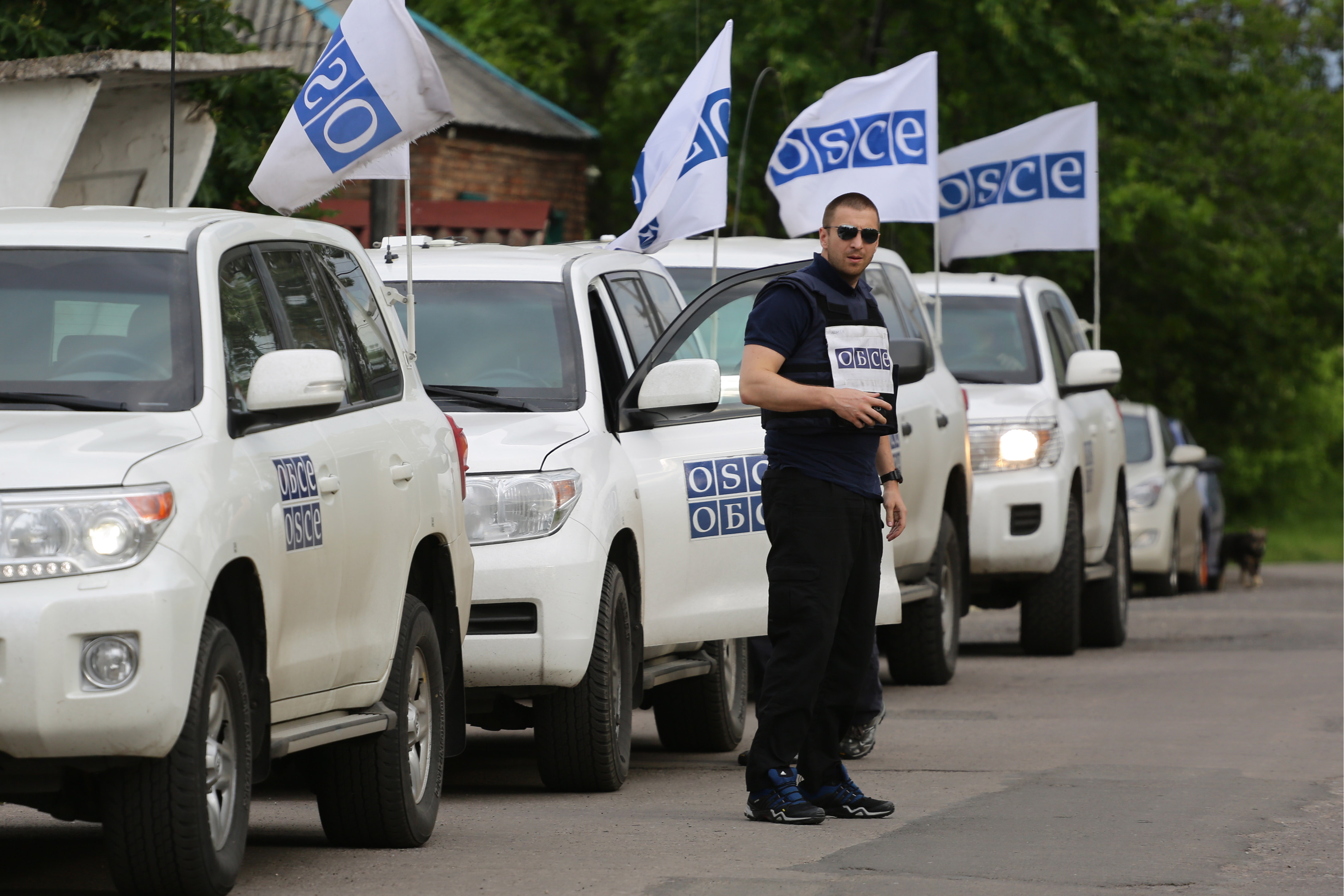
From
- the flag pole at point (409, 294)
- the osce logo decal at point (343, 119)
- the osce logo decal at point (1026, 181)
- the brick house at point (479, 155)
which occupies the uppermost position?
the brick house at point (479, 155)

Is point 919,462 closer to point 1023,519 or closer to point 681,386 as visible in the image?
point 1023,519

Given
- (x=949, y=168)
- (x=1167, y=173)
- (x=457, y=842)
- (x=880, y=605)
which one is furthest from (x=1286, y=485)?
(x=457, y=842)

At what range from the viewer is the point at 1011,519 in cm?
1440

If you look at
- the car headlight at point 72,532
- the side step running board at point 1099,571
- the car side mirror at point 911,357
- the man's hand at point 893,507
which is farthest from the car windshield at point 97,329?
the side step running board at point 1099,571

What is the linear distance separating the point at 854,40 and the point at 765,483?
1959cm

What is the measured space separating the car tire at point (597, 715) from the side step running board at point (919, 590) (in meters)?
3.62

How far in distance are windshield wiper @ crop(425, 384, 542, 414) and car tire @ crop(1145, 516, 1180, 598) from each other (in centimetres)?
1466

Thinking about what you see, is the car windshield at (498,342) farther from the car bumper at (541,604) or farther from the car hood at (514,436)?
the car bumper at (541,604)

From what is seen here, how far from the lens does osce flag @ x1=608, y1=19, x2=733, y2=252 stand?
35.5ft

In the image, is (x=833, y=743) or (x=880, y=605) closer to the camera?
(x=833, y=743)

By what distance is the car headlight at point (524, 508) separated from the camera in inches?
318

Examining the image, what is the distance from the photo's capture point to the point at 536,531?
26.5ft

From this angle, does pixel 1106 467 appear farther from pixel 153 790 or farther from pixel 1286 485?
pixel 1286 485

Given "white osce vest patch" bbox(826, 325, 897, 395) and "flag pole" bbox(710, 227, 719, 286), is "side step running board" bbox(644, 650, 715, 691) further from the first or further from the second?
"white osce vest patch" bbox(826, 325, 897, 395)
